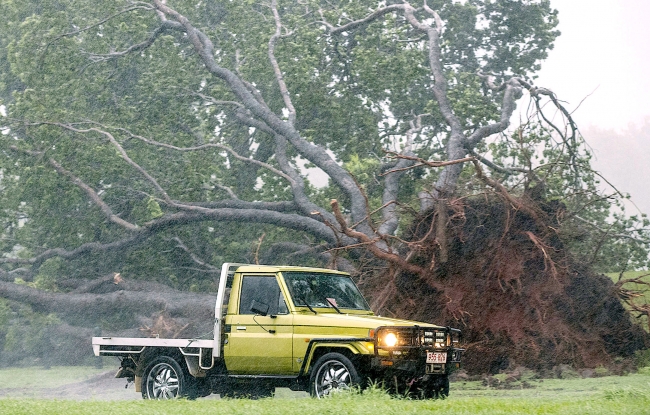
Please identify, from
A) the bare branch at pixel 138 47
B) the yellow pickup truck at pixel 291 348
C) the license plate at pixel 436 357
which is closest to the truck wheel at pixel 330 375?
the yellow pickup truck at pixel 291 348

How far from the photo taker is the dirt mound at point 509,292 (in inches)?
587

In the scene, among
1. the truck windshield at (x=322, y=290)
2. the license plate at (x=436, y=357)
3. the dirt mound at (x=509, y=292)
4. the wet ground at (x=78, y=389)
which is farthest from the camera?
the wet ground at (x=78, y=389)

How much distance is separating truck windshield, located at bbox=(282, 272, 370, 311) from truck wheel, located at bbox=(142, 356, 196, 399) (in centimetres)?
184

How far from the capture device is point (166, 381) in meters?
11.6

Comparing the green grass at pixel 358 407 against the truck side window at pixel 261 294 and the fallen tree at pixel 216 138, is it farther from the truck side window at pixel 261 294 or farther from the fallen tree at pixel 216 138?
the fallen tree at pixel 216 138

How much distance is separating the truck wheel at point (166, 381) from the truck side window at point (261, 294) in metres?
1.18

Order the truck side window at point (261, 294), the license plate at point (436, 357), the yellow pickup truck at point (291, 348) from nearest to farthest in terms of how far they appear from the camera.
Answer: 1. the yellow pickup truck at point (291, 348)
2. the license plate at point (436, 357)
3. the truck side window at point (261, 294)

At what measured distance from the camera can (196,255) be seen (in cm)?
2433

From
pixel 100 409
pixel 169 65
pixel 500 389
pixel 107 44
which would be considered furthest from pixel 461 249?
pixel 107 44

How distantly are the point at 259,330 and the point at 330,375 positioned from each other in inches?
48.8

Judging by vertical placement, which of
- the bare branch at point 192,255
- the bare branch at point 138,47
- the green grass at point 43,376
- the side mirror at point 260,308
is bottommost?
the green grass at point 43,376

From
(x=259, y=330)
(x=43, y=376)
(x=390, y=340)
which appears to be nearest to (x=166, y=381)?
(x=259, y=330)

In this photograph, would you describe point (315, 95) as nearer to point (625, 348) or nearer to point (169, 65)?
point (169, 65)

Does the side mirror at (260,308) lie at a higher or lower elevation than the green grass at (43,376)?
higher
